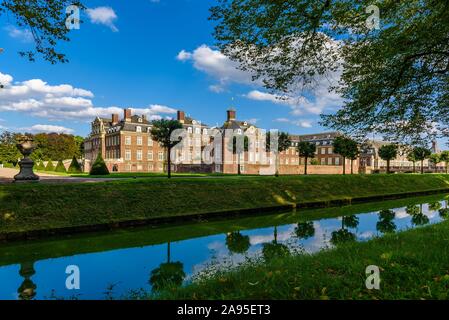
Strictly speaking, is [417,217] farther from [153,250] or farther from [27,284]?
[27,284]

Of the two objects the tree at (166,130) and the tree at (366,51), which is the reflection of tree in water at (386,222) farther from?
the tree at (166,130)

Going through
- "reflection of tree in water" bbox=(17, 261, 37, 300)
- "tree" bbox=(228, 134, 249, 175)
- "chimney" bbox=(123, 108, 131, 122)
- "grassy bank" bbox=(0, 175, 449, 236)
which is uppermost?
"chimney" bbox=(123, 108, 131, 122)

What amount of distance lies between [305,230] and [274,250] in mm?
4139

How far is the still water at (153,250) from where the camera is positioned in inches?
277

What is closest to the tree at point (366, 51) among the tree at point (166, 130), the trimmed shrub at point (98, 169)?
the tree at point (166, 130)

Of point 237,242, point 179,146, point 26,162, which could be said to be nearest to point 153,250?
point 237,242

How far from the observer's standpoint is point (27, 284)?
7.11m

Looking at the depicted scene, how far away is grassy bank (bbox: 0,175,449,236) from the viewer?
12734 millimetres

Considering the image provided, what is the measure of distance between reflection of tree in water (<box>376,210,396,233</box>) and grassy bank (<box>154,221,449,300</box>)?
7.33 meters

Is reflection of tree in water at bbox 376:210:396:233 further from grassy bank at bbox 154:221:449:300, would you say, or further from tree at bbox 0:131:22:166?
tree at bbox 0:131:22:166

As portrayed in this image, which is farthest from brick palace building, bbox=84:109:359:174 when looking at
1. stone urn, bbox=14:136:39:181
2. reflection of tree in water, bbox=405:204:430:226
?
stone urn, bbox=14:136:39:181

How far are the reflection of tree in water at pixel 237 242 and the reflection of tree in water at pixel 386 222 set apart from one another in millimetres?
6268

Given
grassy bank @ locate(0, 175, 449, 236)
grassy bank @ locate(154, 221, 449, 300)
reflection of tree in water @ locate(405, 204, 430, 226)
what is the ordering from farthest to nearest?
reflection of tree in water @ locate(405, 204, 430, 226), grassy bank @ locate(0, 175, 449, 236), grassy bank @ locate(154, 221, 449, 300)

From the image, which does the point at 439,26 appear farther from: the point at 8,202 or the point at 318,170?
the point at 318,170
